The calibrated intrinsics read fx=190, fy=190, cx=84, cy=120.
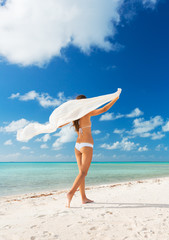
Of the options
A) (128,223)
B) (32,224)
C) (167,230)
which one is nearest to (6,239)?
(32,224)

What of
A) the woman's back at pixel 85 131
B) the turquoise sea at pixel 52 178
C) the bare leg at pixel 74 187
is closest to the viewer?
the bare leg at pixel 74 187

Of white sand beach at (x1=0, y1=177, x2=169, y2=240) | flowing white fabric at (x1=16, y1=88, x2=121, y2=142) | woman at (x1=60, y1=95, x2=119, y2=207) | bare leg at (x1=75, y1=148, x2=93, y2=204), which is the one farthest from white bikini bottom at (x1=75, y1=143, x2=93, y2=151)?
white sand beach at (x1=0, y1=177, x2=169, y2=240)

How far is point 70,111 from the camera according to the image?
4.78 m

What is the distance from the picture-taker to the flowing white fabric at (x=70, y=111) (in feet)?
15.6

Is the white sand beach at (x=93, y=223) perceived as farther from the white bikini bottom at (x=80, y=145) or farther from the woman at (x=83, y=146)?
the white bikini bottom at (x=80, y=145)

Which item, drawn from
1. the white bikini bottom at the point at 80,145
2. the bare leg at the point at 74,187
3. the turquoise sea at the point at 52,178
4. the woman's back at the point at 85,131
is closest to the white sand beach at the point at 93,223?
the bare leg at the point at 74,187

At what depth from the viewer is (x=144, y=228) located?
294 centimetres

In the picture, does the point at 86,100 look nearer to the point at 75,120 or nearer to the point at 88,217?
the point at 75,120

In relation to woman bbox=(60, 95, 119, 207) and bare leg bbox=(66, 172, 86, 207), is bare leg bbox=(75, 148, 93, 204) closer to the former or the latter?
woman bbox=(60, 95, 119, 207)

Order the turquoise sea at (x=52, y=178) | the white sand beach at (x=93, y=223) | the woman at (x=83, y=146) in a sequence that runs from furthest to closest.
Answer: the turquoise sea at (x=52, y=178) → the woman at (x=83, y=146) → the white sand beach at (x=93, y=223)

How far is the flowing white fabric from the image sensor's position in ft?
15.6

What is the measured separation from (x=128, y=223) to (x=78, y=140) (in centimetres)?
217

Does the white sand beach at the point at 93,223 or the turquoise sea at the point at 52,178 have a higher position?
the white sand beach at the point at 93,223

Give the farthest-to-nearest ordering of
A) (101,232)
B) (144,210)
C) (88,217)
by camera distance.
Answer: (144,210) < (88,217) < (101,232)
